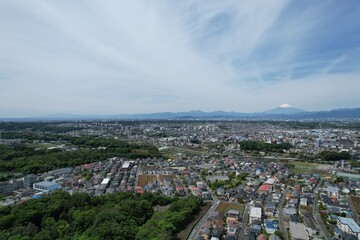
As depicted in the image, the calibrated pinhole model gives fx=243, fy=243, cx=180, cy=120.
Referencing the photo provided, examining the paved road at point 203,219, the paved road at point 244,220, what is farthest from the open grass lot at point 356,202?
the paved road at point 203,219

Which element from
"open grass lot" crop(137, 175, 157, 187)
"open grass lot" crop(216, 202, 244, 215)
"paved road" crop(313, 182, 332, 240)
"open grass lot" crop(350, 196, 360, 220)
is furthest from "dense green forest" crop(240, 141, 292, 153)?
"open grass lot" crop(216, 202, 244, 215)

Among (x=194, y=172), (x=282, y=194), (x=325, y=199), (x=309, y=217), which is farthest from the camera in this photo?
(x=194, y=172)

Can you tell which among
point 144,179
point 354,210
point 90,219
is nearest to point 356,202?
point 354,210

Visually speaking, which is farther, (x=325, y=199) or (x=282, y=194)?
(x=282, y=194)

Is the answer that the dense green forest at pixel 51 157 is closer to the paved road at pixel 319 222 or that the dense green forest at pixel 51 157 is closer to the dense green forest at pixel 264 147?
the dense green forest at pixel 264 147

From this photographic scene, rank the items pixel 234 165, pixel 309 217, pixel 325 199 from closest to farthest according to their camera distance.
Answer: pixel 309 217
pixel 325 199
pixel 234 165

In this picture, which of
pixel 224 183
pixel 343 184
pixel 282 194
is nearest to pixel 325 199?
pixel 282 194

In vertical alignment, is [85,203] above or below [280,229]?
above

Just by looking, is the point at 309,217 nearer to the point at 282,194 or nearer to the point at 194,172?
the point at 282,194
